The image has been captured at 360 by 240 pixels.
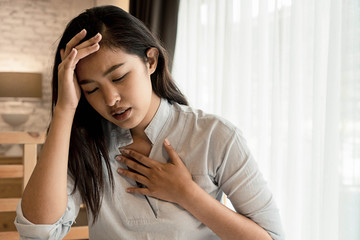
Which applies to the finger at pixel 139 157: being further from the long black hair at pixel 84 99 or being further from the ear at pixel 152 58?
the ear at pixel 152 58

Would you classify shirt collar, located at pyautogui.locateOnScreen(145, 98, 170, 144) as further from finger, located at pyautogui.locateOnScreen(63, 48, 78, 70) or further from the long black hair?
finger, located at pyautogui.locateOnScreen(63, 48, 78, 70)

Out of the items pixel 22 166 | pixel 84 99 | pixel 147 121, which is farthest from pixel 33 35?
pixel 147 121

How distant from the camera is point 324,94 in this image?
1.77 m

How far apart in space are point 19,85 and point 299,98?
3.72 m

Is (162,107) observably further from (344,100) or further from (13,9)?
(13,9)

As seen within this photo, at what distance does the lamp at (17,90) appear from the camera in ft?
15.8

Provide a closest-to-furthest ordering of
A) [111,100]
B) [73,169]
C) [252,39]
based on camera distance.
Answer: [111,100]
[73,169]
[252,39]

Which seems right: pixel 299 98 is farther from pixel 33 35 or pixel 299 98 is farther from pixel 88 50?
pixel 33 35

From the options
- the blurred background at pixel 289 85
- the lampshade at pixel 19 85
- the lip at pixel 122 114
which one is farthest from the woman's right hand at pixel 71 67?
the lampshade at pixel 19 85

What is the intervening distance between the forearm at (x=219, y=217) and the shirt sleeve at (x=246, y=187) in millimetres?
30

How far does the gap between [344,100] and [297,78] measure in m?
0.33

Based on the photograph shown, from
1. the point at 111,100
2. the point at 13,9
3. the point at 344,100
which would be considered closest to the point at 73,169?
the point at 111,100

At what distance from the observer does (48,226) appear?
42.7 inches

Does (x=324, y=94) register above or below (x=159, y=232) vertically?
above
